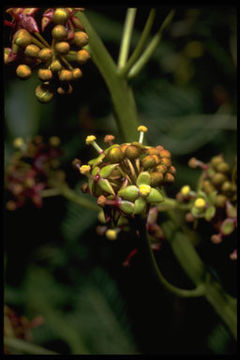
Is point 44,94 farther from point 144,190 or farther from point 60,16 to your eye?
point 144,190

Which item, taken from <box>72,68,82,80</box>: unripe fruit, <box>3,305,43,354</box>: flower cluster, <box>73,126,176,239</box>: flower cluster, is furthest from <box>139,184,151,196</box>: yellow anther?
<box>3,305,43,354</box>: flower cluster

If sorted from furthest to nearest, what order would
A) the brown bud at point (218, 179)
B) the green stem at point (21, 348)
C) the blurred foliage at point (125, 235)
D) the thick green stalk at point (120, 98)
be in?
the blurred foliage at point (125, 235), the green stem at point (21, 348), the brown bud at point (218, 179), the thick green stalk at point (120, 98)

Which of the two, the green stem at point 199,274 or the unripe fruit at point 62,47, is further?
the green stem at point 199,274

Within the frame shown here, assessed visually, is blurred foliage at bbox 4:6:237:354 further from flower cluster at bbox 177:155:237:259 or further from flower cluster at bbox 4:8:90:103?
flower cluster at bbox 4:8:90:103

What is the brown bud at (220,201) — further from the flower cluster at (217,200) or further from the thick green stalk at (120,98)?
the thick green stalk at (120,98)

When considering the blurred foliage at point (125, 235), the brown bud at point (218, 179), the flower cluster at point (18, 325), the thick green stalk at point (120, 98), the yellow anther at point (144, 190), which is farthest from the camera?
the blurred foliage at point (125, 235)

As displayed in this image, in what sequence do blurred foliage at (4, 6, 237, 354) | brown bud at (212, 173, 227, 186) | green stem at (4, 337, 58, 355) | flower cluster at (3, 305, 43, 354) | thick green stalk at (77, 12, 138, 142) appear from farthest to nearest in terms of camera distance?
blurred foliage at (4, 6, 237, 354) → flower cluster at (3, 305, 43, 354) → green stem at (4, 337, 58, 355) → brown bud at (212, 173, 227, 186) → thick green stalk at (77, 12, 138, 142)

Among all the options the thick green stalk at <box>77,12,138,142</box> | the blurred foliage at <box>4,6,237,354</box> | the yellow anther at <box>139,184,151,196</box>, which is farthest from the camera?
the blurred foliage at <box>4,6,237,354</box>

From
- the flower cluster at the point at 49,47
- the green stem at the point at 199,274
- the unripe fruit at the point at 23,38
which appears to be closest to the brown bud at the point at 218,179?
the green stem at the point at 199,274
